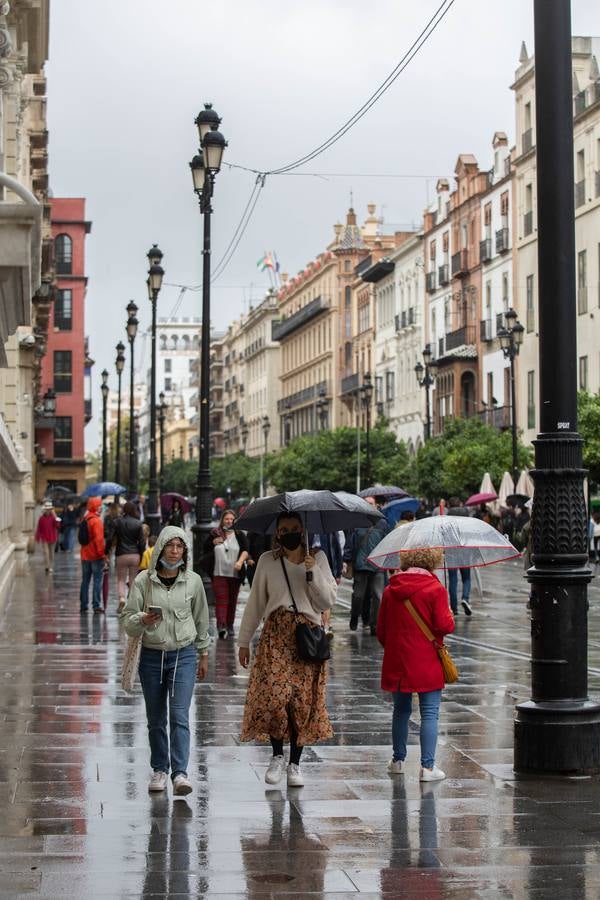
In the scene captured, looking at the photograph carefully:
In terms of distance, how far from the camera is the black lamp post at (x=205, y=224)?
24.6 meters

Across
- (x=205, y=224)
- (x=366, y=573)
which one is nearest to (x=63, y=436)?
(x=205, y=224)

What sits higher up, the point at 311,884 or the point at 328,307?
the point at 328,307

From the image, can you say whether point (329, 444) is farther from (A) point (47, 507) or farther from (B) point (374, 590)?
(B) point (374, 590)

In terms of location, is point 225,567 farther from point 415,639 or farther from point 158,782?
point 158,782

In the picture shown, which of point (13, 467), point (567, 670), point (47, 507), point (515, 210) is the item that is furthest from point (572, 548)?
point (515, 210)

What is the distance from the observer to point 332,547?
1900 cm

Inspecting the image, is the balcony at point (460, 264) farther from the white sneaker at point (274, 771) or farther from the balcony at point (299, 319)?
the white sneaker at point (274, 771)

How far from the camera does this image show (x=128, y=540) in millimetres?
24031

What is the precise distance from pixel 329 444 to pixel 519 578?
47572 mm

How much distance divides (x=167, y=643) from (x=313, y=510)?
1.68 meters

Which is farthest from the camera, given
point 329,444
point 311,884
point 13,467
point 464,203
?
point 329,444

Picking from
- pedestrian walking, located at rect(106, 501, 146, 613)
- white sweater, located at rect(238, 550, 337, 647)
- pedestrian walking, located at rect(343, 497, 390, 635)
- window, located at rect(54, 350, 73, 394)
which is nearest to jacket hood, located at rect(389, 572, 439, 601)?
white sweater, located at rect(238, 550, 337, 647)

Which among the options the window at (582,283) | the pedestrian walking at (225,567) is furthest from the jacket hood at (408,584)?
the window at (582,283)

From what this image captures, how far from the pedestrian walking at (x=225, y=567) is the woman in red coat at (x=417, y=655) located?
10.0m
